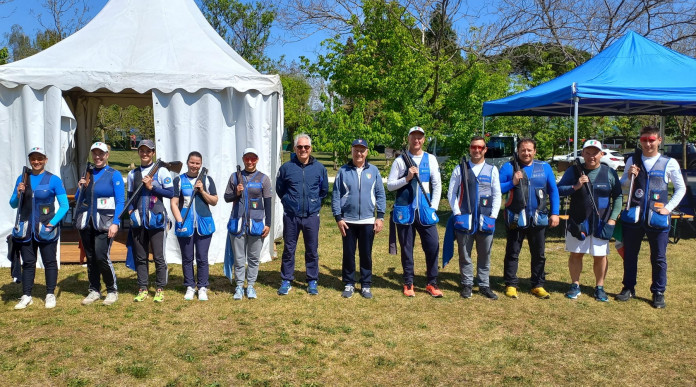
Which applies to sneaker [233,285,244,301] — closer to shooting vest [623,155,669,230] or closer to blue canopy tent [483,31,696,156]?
shooting vest [623,155,669,230]

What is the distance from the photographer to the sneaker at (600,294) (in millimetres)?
5547

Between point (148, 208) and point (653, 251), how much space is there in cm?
488

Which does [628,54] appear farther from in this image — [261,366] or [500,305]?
[261,366]

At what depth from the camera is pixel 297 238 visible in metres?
5.63

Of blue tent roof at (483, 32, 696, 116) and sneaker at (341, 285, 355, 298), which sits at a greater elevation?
blue tent roof at (483, 32, 696, 116)

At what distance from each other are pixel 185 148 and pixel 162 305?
82.2 inches

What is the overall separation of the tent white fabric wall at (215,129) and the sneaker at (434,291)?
97.8 inches

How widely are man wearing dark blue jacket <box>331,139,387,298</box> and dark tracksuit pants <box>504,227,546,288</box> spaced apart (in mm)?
1375

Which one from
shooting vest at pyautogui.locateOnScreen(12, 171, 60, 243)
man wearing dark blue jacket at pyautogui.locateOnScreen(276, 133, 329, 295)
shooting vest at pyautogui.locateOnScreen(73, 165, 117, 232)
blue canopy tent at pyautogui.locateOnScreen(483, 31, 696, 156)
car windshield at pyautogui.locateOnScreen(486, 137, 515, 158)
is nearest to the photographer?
shooting vest at pyautogui.locateOnScreen(12, 171, 60, 243)

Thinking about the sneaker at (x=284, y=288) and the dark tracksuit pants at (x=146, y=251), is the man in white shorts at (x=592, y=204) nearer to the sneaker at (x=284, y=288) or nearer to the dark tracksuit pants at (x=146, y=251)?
the sneaker at (x=284, y=288)

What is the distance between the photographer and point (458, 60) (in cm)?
1588

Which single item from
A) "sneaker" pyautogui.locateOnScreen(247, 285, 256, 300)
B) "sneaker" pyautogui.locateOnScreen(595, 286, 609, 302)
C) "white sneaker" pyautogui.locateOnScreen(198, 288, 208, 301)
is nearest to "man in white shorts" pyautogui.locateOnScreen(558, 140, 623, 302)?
"sneaker" pyautogui.locateOnScreen(595, 286, 609, 302)

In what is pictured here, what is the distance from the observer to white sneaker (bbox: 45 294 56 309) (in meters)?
5.20

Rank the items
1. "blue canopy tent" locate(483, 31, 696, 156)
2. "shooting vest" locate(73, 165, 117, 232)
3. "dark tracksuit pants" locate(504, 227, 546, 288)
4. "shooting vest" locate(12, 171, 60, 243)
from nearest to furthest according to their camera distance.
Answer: "shooting vest" locate(12, 171, 60, 243) < "shooting vest" locate(73, 165, 117, 232) < "dark tracksuit pants" locate(504, 227, 546, 288) < "blue canopy tent" locate(483, 31, 696, 156)
